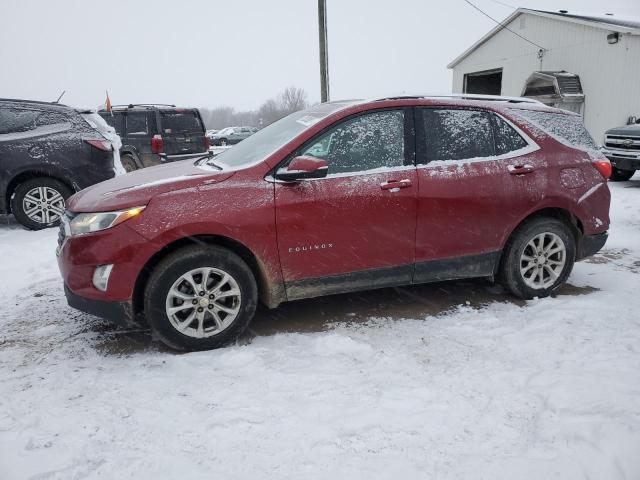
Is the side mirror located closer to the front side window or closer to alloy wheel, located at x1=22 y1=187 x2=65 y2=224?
the front side window

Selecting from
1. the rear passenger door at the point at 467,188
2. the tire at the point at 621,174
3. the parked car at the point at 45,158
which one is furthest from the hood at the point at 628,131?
the parked car at the point at 45,158

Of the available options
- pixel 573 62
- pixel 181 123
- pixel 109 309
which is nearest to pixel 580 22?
pixel 573 62

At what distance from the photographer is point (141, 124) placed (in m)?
10.9

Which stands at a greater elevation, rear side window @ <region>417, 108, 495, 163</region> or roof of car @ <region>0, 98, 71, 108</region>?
roof of car @ <region>0, 98, 71, 108</region>

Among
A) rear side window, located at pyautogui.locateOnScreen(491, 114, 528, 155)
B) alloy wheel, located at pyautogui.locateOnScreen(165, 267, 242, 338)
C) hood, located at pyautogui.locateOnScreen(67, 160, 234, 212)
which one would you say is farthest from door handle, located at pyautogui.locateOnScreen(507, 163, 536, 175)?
alloy wheel, located at pyautogui.locateOnScreen(165, 267, 242, 338)

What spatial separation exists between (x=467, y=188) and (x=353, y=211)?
1.01 meters

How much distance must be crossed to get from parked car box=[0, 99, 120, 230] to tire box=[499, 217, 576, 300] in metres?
5.90

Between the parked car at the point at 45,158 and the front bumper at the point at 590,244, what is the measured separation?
639 centimetres

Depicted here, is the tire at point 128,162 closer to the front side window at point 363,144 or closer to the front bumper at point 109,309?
the front bumper at point 109,309

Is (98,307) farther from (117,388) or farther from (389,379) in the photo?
(389,379)

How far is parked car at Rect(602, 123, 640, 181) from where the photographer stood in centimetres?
1030

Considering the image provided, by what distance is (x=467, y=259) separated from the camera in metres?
3.88

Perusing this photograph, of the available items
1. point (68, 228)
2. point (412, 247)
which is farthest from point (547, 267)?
point (68, 228)

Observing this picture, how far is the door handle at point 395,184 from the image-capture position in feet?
11.5
